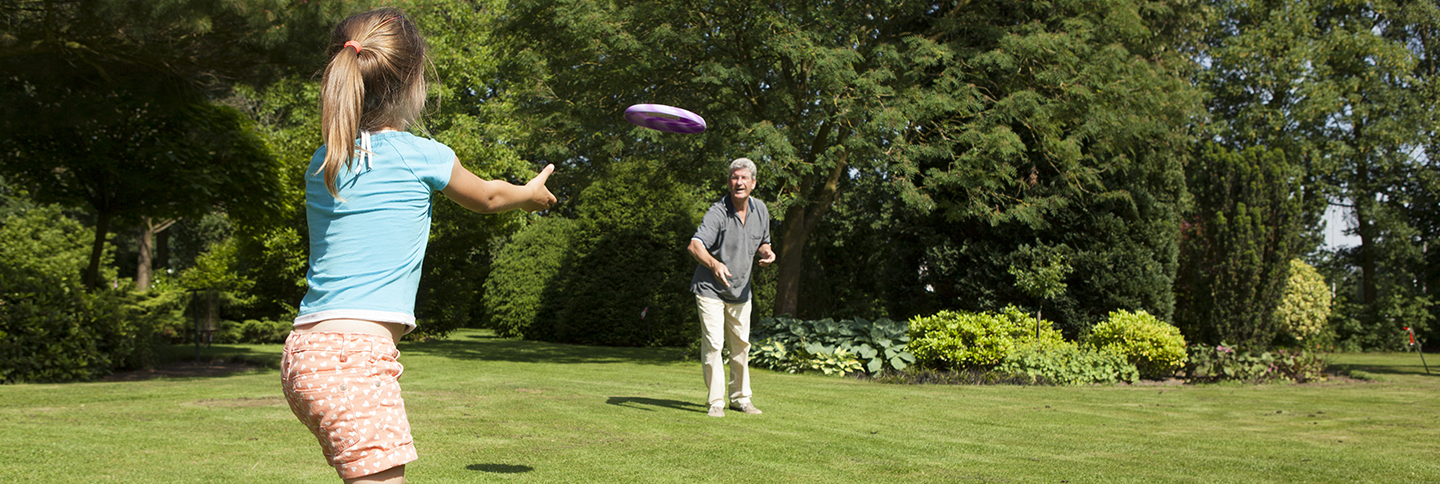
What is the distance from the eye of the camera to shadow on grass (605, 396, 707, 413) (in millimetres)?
7115

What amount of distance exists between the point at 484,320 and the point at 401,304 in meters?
25.6

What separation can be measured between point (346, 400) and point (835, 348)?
1033 centimetres

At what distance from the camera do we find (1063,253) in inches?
510

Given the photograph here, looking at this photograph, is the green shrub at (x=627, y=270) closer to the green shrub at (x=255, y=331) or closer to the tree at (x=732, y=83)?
the tree at (x=732, y=83)

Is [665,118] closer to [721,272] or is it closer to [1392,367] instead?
[721,272]

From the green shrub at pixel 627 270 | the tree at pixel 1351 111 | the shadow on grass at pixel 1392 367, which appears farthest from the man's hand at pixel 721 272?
the tree at pixel 1351 111

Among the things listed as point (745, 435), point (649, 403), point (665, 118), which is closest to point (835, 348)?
point (649, 403)

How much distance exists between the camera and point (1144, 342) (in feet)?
39.0

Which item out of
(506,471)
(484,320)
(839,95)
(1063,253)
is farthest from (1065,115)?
(484,320)

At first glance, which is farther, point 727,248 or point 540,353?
point 540,353

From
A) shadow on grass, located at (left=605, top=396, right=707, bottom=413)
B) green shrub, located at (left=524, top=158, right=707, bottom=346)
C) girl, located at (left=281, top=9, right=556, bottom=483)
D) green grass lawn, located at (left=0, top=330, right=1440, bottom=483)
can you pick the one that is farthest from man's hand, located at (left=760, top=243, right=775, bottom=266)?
green shrub, located at (left=524, top=158, right=707, bottom=346)

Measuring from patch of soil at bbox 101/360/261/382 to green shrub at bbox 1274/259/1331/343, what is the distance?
19341 mm

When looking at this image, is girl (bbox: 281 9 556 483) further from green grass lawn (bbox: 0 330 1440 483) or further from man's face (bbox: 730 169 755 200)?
man's face (bbox: 730 169 755 200)

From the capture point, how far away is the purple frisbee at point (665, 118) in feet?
16.9
